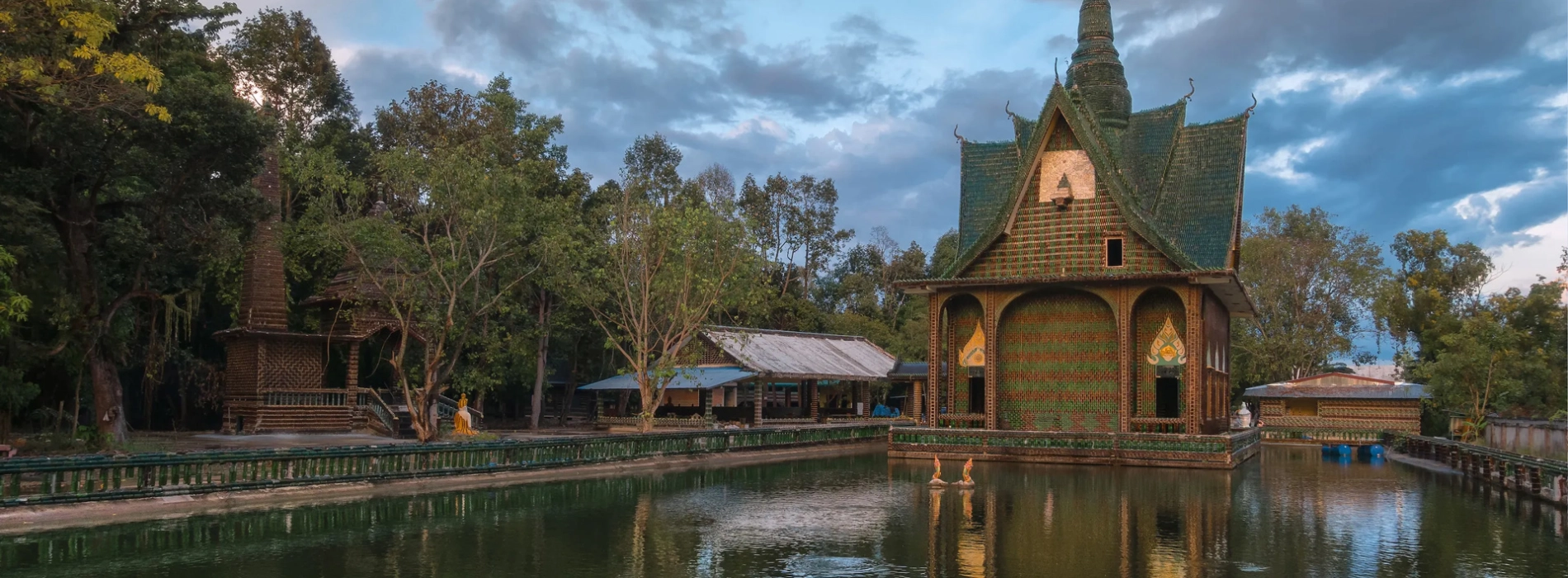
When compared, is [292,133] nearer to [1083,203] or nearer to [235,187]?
[235,187]

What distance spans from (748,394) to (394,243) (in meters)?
24.1

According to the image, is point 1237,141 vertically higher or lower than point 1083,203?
higher

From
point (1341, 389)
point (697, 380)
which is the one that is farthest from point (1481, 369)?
point (697, 380)

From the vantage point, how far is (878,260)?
76.1 m

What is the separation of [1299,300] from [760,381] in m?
29.4

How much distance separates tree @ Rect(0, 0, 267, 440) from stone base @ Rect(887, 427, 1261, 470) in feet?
58.2

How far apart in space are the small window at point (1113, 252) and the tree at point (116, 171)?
21211 mm

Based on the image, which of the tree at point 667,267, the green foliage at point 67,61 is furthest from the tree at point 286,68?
the green foliage at point 67,61

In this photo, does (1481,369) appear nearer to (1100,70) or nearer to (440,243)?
(1100,70)

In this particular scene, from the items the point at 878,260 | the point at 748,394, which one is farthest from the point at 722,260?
the point at 878,260

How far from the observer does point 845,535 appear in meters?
15.2

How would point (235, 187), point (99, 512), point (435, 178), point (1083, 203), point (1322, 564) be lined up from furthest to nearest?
1. point (1083, 203)
2. point (435, 178)
3. point (235, 187)
4. point (99, 512)
5. point (1322, 564)

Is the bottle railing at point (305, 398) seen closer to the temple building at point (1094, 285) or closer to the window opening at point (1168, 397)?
the temple building at point (1094, 285)

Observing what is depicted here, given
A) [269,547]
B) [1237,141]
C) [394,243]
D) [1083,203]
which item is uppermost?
[1237,141]
